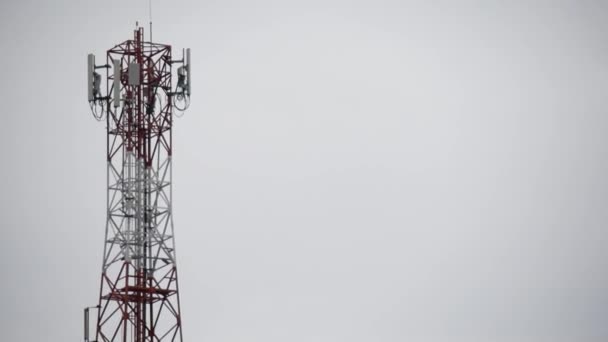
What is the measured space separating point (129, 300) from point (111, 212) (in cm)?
309

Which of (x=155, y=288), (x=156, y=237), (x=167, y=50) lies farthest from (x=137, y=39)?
(x=155, y=288)

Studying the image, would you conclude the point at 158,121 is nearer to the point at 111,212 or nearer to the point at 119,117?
the point at 119,117

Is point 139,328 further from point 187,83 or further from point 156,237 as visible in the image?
point 187,83

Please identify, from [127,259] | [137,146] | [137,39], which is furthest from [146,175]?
[137,39]

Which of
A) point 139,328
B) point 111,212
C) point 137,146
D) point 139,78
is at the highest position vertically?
point 139,78

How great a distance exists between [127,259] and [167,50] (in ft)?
24.1

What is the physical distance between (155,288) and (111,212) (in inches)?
119

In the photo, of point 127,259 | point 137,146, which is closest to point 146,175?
point 137,146

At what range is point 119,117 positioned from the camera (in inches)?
1091

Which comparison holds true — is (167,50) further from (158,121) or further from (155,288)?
(155,288)

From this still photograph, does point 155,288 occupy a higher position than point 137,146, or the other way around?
point 137,146

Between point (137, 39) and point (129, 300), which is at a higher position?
point (137, 39)

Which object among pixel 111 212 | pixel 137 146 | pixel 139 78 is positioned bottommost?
pixel 111 212

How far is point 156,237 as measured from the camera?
90.0ft
